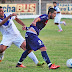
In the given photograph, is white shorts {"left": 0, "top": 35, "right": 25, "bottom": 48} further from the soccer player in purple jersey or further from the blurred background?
the blurred background

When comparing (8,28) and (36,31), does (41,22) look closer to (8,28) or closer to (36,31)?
(36,31)

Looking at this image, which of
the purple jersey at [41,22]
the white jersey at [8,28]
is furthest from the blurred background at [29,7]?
the purple jersey at [41,22]

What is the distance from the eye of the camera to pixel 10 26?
31.1ft

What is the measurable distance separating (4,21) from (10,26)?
1.97ft

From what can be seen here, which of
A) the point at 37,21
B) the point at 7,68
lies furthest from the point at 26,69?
the point at 37,21

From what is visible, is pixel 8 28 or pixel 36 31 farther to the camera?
pixel 8 28

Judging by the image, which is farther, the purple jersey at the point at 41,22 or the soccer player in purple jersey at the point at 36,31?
the purple jersey at the point at 41,22

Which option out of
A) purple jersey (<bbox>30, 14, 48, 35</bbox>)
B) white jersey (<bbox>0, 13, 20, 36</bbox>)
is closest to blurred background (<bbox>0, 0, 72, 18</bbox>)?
white jersey (<bbox>0, 13, 20, 36</bbox>)

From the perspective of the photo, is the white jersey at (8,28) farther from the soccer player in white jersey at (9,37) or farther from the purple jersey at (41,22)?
the purple jersey at (41,22)

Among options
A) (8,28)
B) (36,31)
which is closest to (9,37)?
(8,28)

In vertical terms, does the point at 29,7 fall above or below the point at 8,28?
below

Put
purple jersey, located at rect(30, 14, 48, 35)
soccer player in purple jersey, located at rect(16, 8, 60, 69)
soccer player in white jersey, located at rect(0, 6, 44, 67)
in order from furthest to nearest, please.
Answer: soccer player in white jersey, located at rect(0, 6, 44, 67)
purple jersey, located at rect(30, 14, 48, 35)
soccer player in purple jersey, located at rect(16, 8, 60, 69)

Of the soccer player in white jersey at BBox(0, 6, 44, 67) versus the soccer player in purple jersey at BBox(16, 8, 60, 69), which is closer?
the soccer player in purple jersey at BBox(16, 8, 60, 69)

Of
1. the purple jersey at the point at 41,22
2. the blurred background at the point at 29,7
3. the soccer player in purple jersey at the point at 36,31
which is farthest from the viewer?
the blurred background at the point at 29,7
